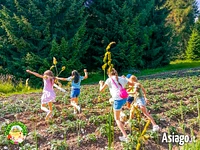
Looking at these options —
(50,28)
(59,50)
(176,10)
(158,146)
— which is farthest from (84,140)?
(176,10)

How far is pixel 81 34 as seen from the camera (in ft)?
64.0

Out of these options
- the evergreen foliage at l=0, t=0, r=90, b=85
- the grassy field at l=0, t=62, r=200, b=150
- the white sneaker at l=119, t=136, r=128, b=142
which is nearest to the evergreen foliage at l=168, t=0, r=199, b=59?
the evergreen foliage at l=0, t=0, r=90, b=85

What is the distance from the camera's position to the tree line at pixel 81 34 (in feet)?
57.6

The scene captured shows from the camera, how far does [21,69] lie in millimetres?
17719

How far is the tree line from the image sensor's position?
17.6 meters

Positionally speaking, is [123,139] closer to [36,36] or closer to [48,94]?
[48,94]

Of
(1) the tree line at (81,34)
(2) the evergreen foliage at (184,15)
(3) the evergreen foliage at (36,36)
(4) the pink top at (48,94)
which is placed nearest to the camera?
(4) the pink top at (48,94)

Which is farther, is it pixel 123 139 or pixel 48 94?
pixel 48 94

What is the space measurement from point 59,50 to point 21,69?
2.59m

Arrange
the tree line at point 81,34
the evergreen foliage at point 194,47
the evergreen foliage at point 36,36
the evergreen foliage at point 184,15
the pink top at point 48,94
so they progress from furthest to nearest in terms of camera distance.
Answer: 1. the evergreen foliage at point 184,15
2. the evergreen foliage at point 194,47
3. the tree line at point 81,34
4. the evergreen foliage at point 36,36
5. the pink top at point 48,94

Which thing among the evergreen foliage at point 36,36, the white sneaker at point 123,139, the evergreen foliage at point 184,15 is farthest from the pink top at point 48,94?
the evergreen foliage at point 184,15

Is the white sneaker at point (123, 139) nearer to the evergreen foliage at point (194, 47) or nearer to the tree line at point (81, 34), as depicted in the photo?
the tree line at point (81, 34)

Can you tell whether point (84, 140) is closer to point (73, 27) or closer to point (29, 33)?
point (29, 33)

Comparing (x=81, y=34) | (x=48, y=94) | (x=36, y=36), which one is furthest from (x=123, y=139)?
(x=81, y=34)
